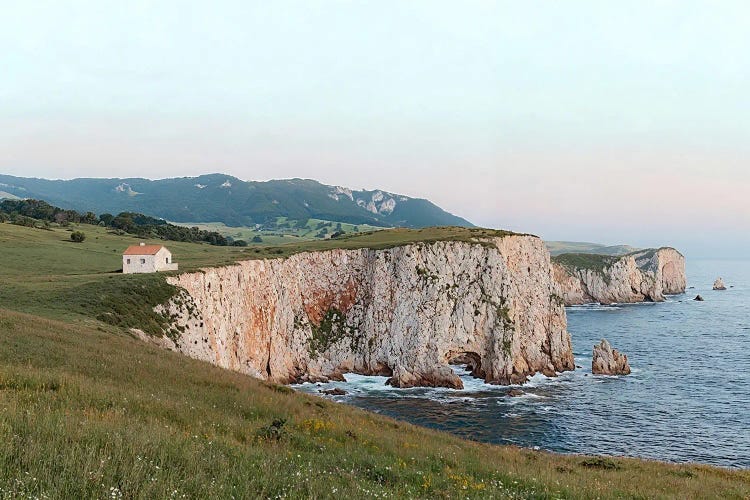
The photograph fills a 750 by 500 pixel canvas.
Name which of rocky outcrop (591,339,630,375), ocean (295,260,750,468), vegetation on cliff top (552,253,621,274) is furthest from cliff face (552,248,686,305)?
rocky outcrop (591,339,630,375)

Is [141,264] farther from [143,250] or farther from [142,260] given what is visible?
[143,250]

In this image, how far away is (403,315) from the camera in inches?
2894

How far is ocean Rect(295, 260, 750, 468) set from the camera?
150 ft

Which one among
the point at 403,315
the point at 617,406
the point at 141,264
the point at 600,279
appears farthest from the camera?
the point at 600,279

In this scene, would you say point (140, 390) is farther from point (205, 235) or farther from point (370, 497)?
point (205, 235)

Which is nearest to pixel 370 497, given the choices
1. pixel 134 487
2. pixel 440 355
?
pixel 134 487

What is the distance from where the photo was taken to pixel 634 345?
96000mm

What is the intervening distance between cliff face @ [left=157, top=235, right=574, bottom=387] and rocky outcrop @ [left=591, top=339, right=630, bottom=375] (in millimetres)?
4854

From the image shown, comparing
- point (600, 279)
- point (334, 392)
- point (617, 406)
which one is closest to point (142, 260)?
point (334, 392)

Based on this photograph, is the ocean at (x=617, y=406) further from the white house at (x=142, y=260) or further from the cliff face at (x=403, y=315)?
the white house at (x=142, y=260)

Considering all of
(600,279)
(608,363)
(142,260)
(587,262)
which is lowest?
(608,363)

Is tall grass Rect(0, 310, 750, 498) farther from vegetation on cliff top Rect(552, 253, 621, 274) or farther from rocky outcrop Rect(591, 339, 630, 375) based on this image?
vegetation on cliff top Rect(552, 253, 621, 274)

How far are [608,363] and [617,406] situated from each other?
686 inches

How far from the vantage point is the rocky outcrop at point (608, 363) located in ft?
242
